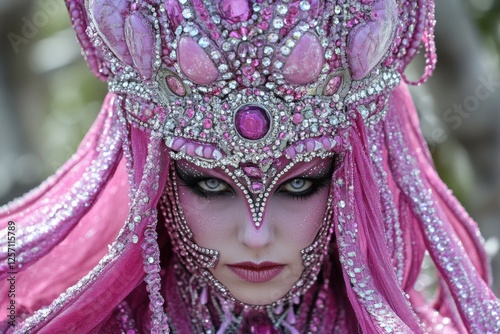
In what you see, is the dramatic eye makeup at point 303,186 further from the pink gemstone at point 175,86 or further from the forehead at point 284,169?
the pink gemstone at point 175,86

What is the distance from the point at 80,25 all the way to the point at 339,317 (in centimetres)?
80

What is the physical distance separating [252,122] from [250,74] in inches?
3.3

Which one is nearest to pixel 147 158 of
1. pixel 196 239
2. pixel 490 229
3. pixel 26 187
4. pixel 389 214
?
pixel 196 239

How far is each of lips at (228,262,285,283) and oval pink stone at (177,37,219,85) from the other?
0.37 metres

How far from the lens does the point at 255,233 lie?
5.44ft

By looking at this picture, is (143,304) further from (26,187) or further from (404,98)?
(26,187)

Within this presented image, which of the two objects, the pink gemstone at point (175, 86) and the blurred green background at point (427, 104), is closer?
the pink gemstone at point (175, 86)

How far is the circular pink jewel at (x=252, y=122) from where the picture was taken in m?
1.57

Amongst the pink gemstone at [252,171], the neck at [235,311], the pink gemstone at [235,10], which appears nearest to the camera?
the pink gemstone at [235,10]

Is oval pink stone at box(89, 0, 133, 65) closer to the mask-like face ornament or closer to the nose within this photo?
the mask-like face ornament

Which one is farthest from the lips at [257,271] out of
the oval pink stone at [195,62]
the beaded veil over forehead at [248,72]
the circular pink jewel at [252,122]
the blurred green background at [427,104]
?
the blurred green background at [427,104]

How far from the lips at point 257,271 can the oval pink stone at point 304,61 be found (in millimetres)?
362

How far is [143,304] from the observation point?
1.92 meters

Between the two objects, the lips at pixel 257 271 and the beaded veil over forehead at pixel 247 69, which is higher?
the beaded veil over forehead at pixel 247 69
